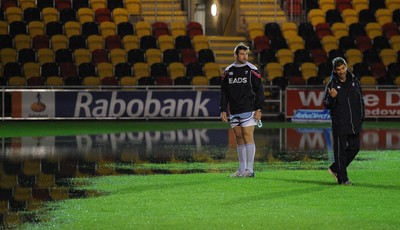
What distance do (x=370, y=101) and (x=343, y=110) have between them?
1940 centimetres

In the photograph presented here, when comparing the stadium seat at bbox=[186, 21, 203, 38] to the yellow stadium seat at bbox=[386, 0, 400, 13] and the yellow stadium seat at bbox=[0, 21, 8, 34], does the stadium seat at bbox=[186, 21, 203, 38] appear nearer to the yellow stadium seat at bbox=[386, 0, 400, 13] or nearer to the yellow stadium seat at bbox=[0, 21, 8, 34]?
the yellow stadium seat at bbox=[0, 21, 8, 34]

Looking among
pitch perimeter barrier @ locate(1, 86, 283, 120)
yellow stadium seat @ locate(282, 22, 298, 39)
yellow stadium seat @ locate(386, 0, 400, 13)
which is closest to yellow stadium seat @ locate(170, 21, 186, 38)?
yellow stadium seat @ locate(282, 22, 298, 39)

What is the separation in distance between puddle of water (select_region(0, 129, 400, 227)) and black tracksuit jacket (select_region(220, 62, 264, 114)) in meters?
1.79

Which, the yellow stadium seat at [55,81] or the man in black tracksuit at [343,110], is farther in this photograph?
the yellow stadium seat at [55,81]

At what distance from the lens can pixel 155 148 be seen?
2042 centimetres

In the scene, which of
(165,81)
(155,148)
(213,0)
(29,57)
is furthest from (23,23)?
(155,148)

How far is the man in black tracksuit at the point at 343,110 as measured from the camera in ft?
43.4

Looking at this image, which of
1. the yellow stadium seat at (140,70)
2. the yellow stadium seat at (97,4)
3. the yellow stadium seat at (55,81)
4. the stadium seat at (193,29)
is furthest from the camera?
the yellow stadium seat at (97,4)

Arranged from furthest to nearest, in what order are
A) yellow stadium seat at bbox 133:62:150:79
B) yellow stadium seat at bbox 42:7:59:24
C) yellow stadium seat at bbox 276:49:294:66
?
1. yellow stadium seat at bbox 42:7:59:24
2. yellow stadium seat at bbox 276:49:294:66
3. yellow stadium seat at bbox 133:62:150:79

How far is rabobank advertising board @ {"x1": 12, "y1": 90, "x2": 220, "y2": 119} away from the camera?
3138 centimetres

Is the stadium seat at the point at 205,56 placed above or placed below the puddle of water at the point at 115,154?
above

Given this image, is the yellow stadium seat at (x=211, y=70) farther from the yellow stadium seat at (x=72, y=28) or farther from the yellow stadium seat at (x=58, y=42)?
the yellow stadium seat at (x=58, y=42)

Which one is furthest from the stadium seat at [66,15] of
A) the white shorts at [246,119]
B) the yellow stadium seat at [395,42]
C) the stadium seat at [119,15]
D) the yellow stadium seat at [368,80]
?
the white shorts at [246,119]

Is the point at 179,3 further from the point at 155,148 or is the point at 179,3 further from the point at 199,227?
the point at 199,227
